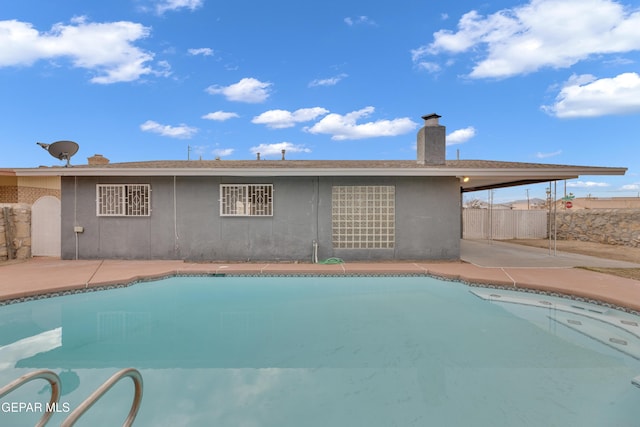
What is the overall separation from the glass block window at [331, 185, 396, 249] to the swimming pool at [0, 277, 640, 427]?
287cm

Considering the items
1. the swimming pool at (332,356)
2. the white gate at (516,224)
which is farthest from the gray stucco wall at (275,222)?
the white gate at (516,224)

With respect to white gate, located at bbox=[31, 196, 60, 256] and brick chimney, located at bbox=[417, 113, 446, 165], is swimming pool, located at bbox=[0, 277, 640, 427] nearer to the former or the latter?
brick chimney, located at bbox=[417, 113, 446, 165]

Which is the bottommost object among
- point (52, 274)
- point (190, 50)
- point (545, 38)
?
point (52, 274)

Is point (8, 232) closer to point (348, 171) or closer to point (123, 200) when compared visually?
point (123, 200)

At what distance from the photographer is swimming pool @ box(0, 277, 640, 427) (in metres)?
3.08

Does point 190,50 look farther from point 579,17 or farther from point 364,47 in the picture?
point 579,17

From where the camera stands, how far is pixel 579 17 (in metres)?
9.94

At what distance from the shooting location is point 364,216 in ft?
31.2

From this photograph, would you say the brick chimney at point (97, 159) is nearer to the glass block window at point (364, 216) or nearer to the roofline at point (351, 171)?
the roofline at point (351, 171)

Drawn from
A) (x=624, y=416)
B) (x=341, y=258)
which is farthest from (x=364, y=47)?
(x=624, y=416)

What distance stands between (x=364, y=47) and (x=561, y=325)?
14.8 meters

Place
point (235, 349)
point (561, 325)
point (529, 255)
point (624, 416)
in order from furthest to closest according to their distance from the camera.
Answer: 1. point (529, 255)
2. point (561, 325)
3. point (235, 349)
4. point (624, 416)

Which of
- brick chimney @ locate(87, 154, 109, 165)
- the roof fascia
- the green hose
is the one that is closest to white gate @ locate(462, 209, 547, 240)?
the roof fascia

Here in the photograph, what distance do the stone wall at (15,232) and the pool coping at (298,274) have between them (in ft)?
2.51
